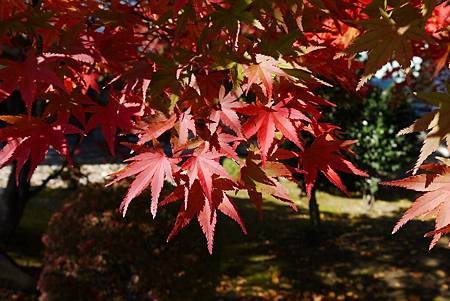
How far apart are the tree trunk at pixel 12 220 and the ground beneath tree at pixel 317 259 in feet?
0.48

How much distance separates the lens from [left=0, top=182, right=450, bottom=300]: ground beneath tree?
641 cm

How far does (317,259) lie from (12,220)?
4.11m

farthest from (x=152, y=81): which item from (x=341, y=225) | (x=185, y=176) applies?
(x=341, y=225)

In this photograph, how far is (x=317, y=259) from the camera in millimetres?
7699

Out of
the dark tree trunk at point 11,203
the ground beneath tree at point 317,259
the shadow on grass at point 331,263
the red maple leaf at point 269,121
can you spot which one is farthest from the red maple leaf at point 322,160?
the dark tree trunk at point 11,203

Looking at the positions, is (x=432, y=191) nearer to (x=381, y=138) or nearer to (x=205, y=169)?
(x=205, y=169)

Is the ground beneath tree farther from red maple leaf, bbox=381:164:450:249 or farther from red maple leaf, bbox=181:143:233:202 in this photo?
red maple leaf, bbox=381:164:450:249

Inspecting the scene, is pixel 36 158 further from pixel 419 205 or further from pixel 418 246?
pixel 418 246

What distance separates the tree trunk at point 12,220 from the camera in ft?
20.1

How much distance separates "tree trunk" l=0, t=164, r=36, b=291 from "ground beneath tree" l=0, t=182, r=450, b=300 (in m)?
0.15

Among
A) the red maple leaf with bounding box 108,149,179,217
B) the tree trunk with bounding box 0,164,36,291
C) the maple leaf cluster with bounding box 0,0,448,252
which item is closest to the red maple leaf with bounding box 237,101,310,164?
the maple leaf cluster with bounding box 0,0,448,252

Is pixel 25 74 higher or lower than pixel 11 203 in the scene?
higher

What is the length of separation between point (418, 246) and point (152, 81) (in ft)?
23.0

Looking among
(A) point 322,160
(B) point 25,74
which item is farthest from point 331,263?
(B) point 25,74
